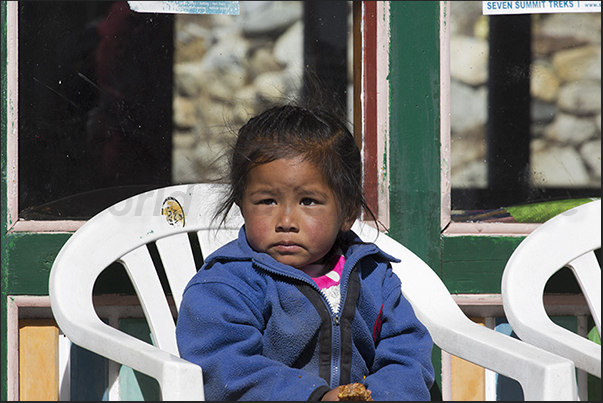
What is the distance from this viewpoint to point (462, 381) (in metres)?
2.20

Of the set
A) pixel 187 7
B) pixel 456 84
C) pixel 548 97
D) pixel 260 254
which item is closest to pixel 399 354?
pixel 260 254

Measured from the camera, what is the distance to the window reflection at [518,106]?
2162mm

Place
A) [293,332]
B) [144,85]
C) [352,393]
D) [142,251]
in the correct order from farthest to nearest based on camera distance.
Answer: [144,85]
[142,251]
[293,332]
[352,393]

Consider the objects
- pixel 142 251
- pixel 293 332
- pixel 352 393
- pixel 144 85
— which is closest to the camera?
pixel 352 393

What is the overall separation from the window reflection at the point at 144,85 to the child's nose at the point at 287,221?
45cm

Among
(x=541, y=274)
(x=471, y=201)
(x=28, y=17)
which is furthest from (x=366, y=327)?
(x=28, y=17)

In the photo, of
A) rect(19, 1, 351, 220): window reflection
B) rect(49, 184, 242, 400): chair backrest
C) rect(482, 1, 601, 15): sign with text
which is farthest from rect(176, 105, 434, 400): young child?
rect(482, 1, 601, 15): sign with text

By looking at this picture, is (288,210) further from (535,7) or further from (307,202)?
(535,7)

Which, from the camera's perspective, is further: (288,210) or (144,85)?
(144,85)

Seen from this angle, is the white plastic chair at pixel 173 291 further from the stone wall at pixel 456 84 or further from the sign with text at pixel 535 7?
the sign with text at pixel 535 7

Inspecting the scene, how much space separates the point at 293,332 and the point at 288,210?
26 centimetres

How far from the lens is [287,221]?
1536 mm

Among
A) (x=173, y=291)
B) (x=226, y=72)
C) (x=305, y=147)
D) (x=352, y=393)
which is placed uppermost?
(x=226, y=72)

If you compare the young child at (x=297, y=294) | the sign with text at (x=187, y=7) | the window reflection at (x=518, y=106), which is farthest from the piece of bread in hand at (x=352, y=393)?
the sign with text at (x=187, y=7)
